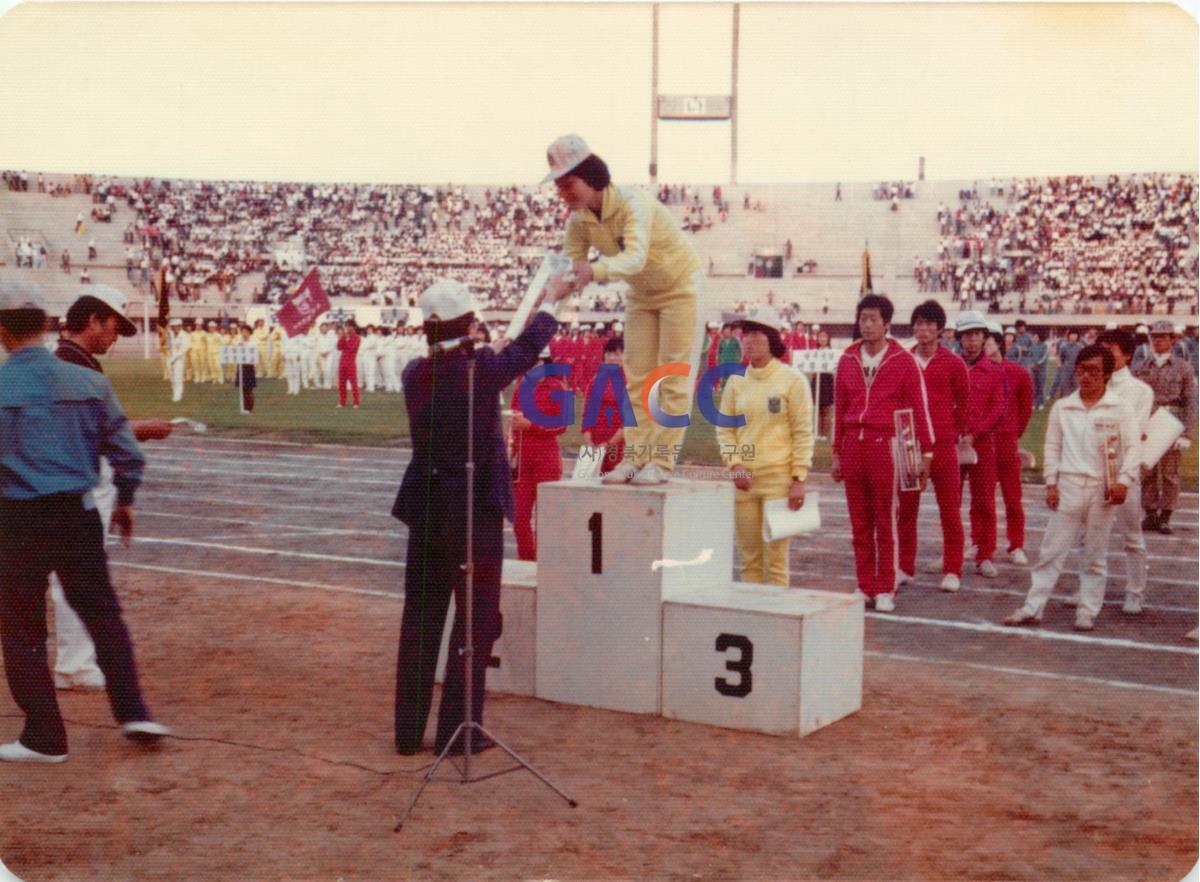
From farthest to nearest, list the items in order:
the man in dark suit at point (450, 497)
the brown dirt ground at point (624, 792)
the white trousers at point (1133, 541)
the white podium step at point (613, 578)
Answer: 1. the white trousers at point (1133, 541)
2. the white podium step at point (613, 578)
3. the man in dark suit at point (450, 497)
4. the brown dirt ground at point (624, 792)

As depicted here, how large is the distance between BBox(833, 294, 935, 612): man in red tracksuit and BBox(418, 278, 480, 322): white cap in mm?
4166

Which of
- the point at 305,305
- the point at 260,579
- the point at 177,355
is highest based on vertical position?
the point at 305,305

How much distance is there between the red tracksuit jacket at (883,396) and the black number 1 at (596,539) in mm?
3245

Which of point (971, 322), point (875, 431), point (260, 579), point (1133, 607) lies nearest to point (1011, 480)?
point (971, 322)

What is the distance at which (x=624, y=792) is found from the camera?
194 inches

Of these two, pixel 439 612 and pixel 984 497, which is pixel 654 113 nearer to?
pixel 439 612

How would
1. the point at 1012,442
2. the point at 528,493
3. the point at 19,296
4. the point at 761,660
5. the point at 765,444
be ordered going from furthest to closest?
the point at 1012,442, the point at 528,493, the point at 765,444, the point at 761,660, the point at 19,296

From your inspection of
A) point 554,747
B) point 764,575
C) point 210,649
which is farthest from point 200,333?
point 554,747

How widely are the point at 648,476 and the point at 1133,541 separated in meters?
4.11

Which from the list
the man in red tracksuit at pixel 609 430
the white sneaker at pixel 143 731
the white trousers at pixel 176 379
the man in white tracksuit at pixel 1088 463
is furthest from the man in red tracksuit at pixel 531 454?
the white trousers at pixel 176 379

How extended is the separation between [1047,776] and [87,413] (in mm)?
4321

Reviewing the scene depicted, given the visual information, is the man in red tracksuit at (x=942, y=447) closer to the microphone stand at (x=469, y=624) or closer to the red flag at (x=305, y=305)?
the microphone stand at (x=469, y=624)

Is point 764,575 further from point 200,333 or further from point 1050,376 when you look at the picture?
point 1050,376

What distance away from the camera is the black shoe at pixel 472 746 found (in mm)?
5340
